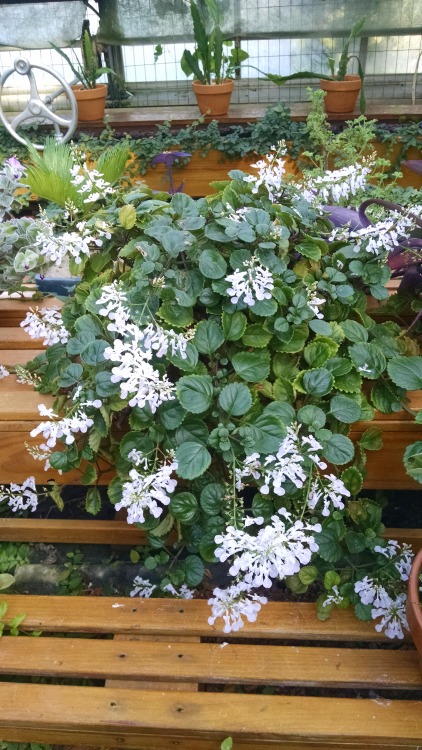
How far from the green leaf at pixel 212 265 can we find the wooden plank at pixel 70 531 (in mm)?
648

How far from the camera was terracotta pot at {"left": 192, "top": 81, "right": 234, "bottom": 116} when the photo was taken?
3984mm

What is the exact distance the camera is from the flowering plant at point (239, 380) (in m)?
1.09

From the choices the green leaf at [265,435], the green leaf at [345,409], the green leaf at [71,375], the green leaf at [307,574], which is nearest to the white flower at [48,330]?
the green leaf at [71,375]

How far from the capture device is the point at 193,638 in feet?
4.28

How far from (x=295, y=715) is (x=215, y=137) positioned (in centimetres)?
341

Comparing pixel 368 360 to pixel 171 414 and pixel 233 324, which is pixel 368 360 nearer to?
pixel 233 324

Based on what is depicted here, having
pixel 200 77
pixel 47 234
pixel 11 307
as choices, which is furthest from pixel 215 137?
pixel 47 234

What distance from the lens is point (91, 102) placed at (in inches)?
161

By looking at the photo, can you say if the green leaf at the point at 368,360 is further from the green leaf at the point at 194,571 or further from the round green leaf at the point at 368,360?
the green leaf at the point at 194,571

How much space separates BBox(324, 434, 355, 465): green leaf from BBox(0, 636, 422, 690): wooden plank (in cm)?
41

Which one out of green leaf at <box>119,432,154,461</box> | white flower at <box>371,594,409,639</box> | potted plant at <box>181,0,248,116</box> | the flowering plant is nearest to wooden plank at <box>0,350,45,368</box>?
the flowering plant

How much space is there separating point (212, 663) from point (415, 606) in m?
0.40

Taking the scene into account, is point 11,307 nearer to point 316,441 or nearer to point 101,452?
point 101,452

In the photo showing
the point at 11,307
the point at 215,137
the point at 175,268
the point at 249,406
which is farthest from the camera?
the point at 215,137
